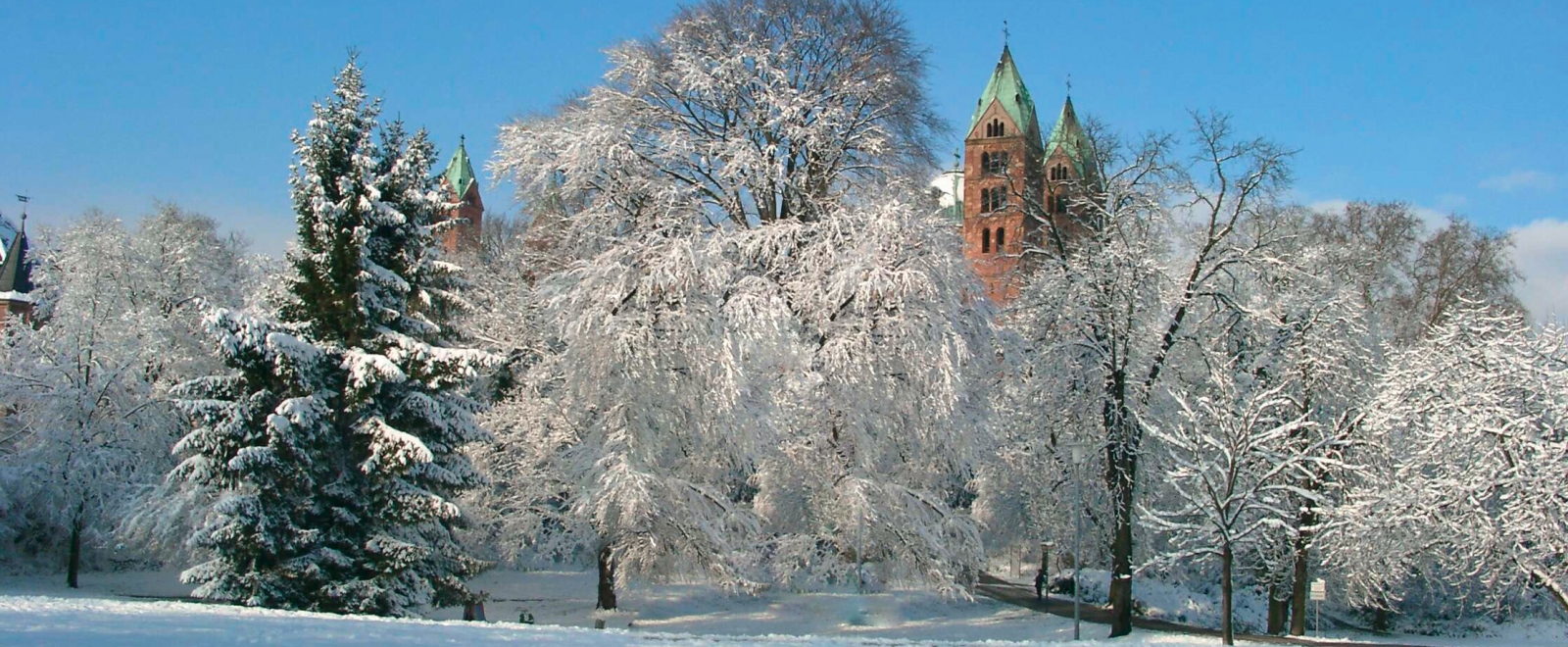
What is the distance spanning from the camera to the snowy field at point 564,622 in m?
11.7

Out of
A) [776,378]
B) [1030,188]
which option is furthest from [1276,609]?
[776,378]

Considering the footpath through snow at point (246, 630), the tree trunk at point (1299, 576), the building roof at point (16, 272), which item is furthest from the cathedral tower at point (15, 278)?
the tree trunk at point (1299, 576)

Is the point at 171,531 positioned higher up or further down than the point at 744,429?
further down

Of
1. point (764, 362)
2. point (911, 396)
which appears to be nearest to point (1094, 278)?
point (911, 396)

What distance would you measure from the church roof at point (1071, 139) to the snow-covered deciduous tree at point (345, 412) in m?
11.8

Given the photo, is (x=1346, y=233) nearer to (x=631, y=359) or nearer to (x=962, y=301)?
(x=962, y=301)

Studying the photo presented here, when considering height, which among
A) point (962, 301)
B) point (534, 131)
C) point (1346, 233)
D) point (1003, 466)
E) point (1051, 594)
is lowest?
point (1051, 594)

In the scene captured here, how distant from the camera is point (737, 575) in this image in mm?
21344

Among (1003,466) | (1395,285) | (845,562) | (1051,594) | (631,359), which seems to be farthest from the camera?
(1395,285)

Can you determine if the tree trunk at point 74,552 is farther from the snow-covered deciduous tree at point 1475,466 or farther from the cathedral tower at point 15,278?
the cathedral tower at point 15,278

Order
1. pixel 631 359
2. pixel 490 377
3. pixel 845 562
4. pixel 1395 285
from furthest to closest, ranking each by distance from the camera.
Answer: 1. pixel 1395 285
2. pixel 490 377
3. pixel 845 562
4. pixel 631 359

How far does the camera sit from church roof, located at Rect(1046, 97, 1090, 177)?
24234mm

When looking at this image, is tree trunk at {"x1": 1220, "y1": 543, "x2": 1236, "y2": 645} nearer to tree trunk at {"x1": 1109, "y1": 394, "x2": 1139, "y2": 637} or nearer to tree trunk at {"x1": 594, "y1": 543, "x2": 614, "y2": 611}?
tree trunk at {"x1": 1109, "y1": 394, "x2": 1139, "y2": 637}

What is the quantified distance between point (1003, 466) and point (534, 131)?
13.3 meters
